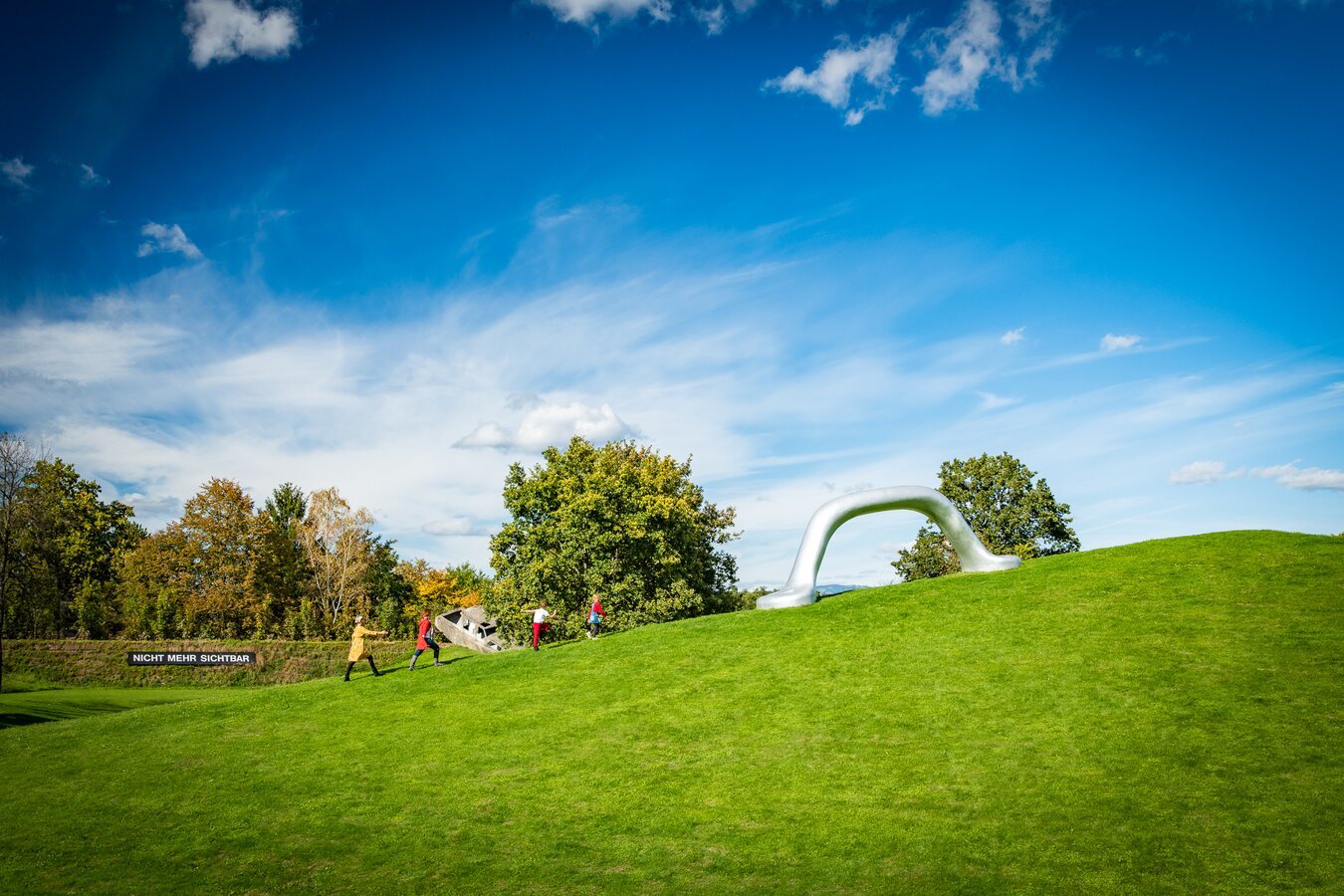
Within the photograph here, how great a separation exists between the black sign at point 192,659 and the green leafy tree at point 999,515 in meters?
42.7

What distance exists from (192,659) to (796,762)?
156 ft

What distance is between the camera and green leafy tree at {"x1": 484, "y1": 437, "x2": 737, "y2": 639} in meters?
38.9

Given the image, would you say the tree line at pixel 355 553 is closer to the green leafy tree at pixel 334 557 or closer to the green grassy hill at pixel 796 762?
the green leafy tree at pixel 334 557

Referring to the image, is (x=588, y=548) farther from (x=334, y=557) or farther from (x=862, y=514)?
(x=334, y=557)

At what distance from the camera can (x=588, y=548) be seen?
3900 cm

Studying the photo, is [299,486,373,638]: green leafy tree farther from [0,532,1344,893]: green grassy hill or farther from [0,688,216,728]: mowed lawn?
[0,532,1344,893]: green grassy hill

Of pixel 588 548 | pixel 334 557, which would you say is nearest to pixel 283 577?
pixel 334 557

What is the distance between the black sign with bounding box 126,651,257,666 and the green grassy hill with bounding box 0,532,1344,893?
1231 inches

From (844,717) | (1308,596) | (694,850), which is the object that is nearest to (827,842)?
(694,850)

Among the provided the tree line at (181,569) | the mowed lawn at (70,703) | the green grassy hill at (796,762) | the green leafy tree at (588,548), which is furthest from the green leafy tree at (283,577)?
the green grassy hill at (796,762)

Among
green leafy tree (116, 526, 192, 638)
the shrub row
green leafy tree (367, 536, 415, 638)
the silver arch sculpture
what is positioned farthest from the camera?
green leafy tree (367, 536, 415, 638)

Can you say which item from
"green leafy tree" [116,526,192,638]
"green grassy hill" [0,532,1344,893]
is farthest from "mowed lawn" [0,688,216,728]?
"green leafy tree" [116,526,192,638]

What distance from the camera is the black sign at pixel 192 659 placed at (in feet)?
151

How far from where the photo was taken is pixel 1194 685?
14.0m
